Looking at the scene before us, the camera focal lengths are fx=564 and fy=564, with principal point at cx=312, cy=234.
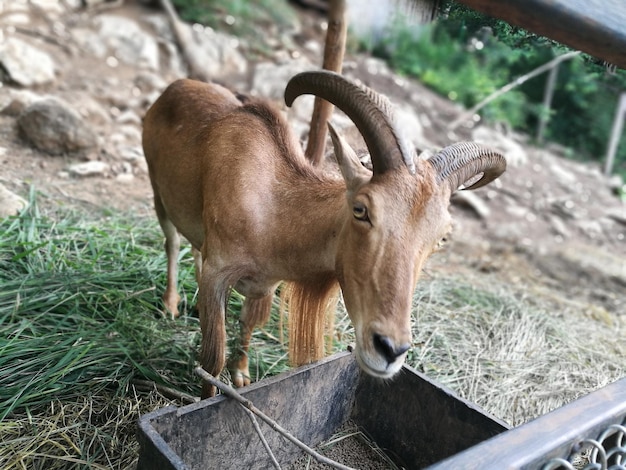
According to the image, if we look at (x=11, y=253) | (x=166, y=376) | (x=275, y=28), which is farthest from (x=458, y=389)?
(x=275, y=28)

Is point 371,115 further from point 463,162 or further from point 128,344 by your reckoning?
point 128,344

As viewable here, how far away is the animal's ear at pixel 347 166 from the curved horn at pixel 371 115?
0.13 m

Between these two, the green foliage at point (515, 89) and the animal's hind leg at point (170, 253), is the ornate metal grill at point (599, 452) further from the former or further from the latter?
the green foliage at point (515, 89)

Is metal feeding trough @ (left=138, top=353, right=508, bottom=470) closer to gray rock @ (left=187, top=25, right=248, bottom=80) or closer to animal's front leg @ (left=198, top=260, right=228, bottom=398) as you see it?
animal's front leg @ (left=198, top=260, right=228, bottom=398)

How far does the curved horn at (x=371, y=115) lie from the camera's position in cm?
241

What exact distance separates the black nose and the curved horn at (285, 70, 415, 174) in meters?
0.72

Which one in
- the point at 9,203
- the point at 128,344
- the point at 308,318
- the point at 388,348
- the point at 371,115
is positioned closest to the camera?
the point at 388,348

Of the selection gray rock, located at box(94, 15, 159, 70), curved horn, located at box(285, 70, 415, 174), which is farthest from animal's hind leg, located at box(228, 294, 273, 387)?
gray rock, located at box(94, 15, 159, 70)

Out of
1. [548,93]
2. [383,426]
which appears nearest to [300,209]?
[383,426]

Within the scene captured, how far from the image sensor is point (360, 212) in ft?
7.82

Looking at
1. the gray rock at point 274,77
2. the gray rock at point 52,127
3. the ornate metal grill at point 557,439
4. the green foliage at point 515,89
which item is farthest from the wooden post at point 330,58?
the green foliage at point 515,89

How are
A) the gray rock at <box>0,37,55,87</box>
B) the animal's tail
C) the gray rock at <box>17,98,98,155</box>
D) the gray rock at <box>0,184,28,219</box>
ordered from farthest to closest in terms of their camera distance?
1. the gray rock at <box>0,37,55,87</box>
2. the gray rock at <box>17,98,98,155</box>
3. the gray rock at <box>0,184,28,219</box>
4. the animal's tail

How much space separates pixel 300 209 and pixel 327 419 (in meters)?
1.21

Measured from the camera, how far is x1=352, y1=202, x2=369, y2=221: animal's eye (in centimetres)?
237
